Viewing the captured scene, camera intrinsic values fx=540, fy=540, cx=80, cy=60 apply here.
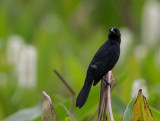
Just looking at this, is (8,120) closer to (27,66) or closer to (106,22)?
(27,66)

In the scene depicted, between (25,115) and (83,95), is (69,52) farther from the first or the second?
(83,95)

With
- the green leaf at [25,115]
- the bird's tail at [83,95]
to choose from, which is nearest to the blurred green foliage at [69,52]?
the green leaf at [25,115]

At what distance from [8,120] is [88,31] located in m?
3.10

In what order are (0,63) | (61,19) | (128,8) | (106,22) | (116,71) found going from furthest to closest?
(128,8) → (106,22) → (61,19) → (116,71) → (0,63)

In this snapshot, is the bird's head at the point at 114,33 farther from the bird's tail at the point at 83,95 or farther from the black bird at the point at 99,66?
the bird's tail at the point at 83,95

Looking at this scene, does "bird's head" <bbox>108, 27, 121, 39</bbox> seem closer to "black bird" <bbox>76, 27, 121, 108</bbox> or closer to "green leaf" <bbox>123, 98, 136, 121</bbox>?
"black bird" <bbox>76, 27, 121, 108</bbox>

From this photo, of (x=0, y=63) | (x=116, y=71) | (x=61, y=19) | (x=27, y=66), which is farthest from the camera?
(x=61, y=19)

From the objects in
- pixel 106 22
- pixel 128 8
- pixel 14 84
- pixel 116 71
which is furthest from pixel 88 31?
pixel 14 84

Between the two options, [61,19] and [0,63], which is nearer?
[0,63]

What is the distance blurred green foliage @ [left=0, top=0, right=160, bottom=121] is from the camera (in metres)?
2.80

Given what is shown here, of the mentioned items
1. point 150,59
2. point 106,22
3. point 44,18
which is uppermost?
point 150,59

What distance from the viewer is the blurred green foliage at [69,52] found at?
2801mm

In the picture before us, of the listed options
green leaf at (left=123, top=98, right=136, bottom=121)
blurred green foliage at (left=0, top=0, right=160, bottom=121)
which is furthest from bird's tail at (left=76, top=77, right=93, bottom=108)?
blurred green foliage at (left=0, top=0, right=160, bottom=121)

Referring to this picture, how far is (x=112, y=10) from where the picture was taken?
4977mm
